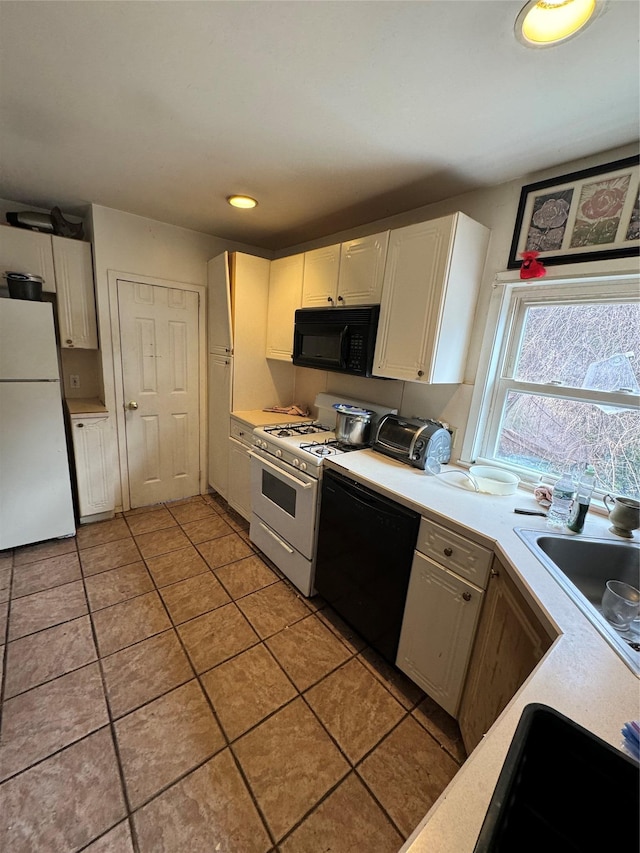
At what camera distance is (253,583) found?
222 centimetres

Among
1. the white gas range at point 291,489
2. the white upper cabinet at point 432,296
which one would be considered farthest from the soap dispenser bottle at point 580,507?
the white gas range at point 291,489

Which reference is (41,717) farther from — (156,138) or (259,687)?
(156,138)

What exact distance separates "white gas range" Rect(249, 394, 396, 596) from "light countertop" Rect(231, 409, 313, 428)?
0.16 m

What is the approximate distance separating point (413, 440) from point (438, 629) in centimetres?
89

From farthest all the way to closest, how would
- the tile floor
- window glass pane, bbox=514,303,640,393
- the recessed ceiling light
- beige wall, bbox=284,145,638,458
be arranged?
1. the recessed ceiling light
2. beige wall, bbox=284,145,638,458
3. window glass pane, bbox=514,303,640,393
4. the tile floor

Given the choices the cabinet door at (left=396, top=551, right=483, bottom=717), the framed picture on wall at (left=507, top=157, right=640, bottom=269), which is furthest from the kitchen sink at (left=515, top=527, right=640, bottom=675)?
the framed picture on wall at (left=507, top=157, right=640, bottom=269)

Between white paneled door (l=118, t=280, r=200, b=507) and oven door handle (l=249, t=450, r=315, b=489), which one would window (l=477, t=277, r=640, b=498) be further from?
white paneled door (l=118, t=280, r=200, b=507)

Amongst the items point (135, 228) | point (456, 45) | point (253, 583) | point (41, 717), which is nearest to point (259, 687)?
point (253, 583)

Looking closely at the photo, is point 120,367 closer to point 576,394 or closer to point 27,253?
point 27,253

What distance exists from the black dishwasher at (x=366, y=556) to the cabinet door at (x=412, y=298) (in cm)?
70

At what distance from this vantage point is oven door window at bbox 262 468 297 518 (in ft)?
6.86

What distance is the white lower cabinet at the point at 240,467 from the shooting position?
2639mm

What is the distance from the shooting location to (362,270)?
2021mm

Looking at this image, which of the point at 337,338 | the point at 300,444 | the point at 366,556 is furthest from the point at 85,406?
the point at 366,556
